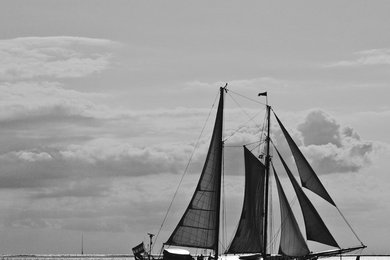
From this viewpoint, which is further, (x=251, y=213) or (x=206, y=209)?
(x=251, y=213)

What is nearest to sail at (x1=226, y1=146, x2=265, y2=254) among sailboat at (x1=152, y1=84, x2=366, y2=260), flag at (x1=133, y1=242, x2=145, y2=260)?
sailboat at (x1=152, y1=84, x2=366, y2=260)

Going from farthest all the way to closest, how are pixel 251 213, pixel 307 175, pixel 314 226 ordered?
pixel 251 213, pixel 314 226, pixel 307 175

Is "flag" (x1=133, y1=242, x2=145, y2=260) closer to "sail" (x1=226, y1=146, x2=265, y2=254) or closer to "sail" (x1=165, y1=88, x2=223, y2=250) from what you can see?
"sail" (x1=226, y1=146, x2=265, y2=254)

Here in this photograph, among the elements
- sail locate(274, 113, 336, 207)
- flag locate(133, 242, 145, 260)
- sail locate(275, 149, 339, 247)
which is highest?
sail locate(274, 113, 336, 207)

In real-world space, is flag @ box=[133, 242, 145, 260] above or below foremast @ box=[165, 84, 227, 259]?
below

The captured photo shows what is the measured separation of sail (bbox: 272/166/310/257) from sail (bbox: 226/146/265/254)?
100 inches

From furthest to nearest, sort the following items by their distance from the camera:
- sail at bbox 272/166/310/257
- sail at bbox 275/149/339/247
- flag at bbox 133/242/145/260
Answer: flag at bbox 133/242/145/260, sail at bbox 272/166/310/257, sail at bbox 275/149/339/247

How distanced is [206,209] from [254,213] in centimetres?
1015

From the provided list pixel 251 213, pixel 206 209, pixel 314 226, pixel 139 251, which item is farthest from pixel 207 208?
pixel 139 251

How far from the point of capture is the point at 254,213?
123 m

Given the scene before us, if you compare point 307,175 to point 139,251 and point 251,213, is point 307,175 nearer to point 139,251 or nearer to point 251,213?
point 251,213

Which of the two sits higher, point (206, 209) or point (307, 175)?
point (307, 175)

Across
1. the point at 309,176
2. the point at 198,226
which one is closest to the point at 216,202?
the point at 198,226

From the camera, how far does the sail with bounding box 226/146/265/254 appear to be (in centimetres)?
12188
